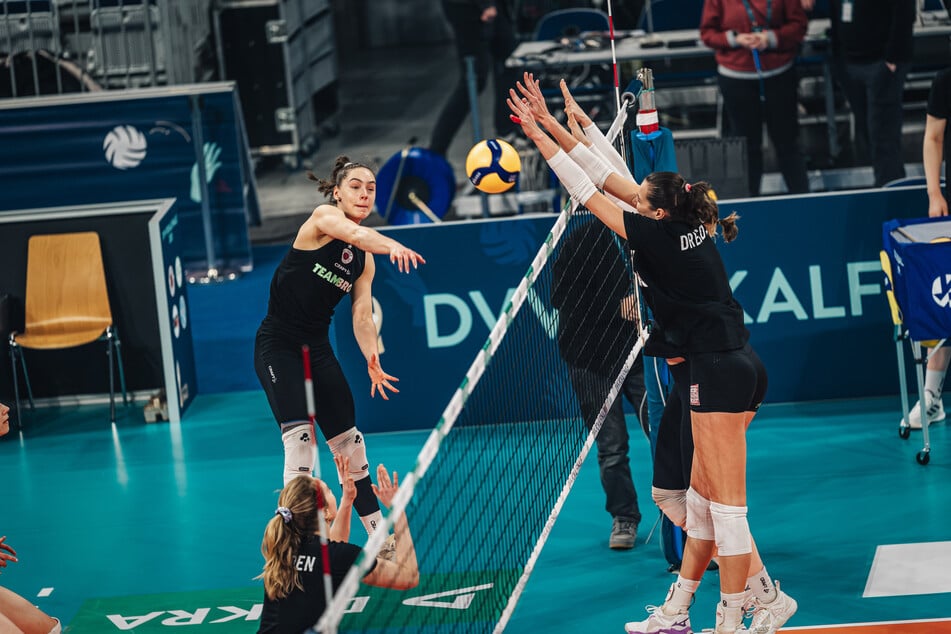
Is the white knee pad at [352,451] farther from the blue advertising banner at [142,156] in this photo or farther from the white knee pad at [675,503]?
the blue advertising banner at [142,156]

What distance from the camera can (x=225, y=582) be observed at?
25.3 feet

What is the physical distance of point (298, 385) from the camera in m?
7.02

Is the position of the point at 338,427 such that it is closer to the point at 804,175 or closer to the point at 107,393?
the point at 107,393

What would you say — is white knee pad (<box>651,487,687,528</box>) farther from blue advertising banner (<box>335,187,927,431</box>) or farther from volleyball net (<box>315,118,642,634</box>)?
blue advertising banner (<box>335,187,927,431</box>)

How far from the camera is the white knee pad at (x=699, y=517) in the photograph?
6.27m

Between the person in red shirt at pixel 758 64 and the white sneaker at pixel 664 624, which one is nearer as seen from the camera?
the white sneaker at pixel 664 624

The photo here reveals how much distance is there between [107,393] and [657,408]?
581 cm

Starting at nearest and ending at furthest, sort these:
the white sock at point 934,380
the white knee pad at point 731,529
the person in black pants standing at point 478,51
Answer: the white knee pad at point 731,529 < the white sock at point 934,380 < the person in black pants standing at point 478,51

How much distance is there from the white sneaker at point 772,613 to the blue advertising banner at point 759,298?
11.9 feet

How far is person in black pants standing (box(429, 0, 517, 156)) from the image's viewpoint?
14969 mm

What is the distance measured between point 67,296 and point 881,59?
7.62 meters

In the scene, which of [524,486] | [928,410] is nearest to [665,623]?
[524,486]

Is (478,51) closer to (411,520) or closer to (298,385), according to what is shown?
(411,520)

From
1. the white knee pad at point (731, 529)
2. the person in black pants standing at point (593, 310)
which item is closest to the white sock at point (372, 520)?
the person in black pants standing at point (593, 310)
